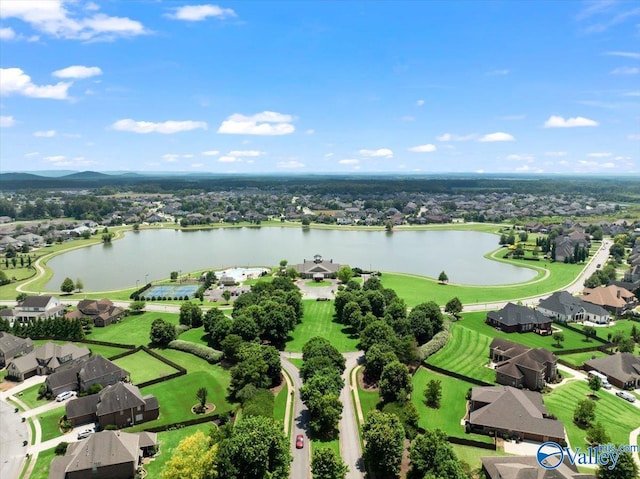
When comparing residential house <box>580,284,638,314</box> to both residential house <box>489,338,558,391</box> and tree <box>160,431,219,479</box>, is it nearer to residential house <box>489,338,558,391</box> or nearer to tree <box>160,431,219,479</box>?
residential house <box>489,338,558,391</box>

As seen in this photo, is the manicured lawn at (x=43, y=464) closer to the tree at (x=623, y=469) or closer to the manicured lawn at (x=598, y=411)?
the tree at (x=623, y=469)

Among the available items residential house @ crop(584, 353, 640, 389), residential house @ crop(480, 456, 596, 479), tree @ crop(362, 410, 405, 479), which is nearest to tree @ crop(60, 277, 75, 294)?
tree @ crop(362, 410, 405, 479)

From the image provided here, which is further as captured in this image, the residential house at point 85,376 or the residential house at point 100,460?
the residential house at point 85,376

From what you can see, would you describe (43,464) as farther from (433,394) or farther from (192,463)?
(433,394)

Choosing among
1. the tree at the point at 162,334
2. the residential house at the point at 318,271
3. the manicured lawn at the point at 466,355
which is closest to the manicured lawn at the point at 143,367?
the tree at the point at 162,334

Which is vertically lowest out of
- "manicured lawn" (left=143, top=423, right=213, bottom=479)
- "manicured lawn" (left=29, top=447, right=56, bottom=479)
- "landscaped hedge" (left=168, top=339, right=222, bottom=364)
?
"manicured lawn" (left=29, top=447, right=56, bottom=479)

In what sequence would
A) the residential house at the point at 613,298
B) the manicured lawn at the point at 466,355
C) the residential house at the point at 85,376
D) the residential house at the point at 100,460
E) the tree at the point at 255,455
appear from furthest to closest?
the residential house at the point at 613,298, the manicured lawn at the point at 466,355, the residential house at the point at 85,376, the residential house at the point at 100,460, the tree at the point at 255,455

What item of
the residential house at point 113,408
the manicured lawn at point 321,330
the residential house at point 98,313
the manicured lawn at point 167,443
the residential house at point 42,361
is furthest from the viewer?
the residential house at point 98,313
